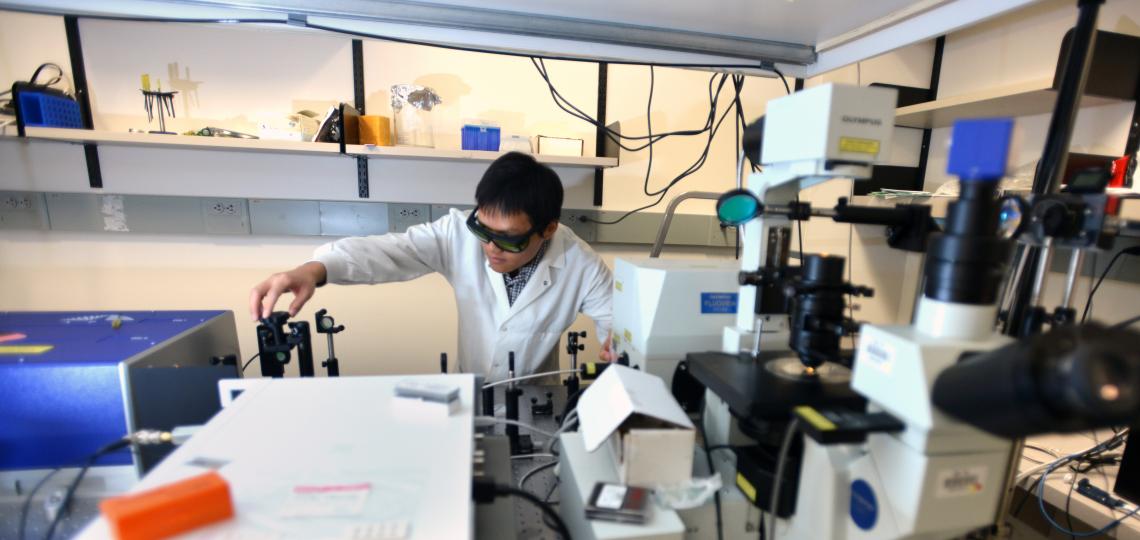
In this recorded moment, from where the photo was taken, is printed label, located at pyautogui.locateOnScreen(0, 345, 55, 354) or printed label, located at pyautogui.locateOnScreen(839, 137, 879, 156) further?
printed label, located at pyautogui.locateOnScreen(0, 345, 55, 354)

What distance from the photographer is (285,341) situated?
0.88 metres

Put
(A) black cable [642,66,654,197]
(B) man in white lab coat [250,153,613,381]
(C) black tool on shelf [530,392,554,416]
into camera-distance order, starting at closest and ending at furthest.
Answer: (C) black tool on shelf [530,392,554,416], (B) man in white lab coat [250,153,613,381], (A) black cable [642,66,654,197]

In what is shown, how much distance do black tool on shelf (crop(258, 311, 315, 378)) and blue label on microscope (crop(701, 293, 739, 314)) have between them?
0.77 meters

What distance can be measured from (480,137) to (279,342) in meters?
1.12

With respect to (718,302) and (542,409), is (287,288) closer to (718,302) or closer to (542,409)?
(542,409)

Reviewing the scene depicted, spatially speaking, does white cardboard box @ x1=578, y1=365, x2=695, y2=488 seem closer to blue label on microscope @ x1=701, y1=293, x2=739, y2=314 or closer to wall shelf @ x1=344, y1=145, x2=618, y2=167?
blue label on microscope @ x1=701, y1=293, x2=739, y2=314

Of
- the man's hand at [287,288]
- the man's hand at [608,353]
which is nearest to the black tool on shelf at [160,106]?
the man's hand at [287,288]

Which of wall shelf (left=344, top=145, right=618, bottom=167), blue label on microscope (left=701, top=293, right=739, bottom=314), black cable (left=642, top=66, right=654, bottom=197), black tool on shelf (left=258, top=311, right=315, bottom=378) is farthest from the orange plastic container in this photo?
black cable (left=642, top=66, right=654, bottom=197)

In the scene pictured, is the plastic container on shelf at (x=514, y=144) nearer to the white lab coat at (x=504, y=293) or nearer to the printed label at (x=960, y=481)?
the white lab coat at (x=504, y=293)

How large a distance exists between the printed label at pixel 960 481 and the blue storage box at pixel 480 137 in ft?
5.32

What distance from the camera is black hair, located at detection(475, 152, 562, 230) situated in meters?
1.13

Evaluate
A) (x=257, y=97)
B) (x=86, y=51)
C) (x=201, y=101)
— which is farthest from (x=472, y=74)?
(x=86, y=51)

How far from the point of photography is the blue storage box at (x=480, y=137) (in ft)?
5.72

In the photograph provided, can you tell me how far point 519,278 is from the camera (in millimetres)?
1477
